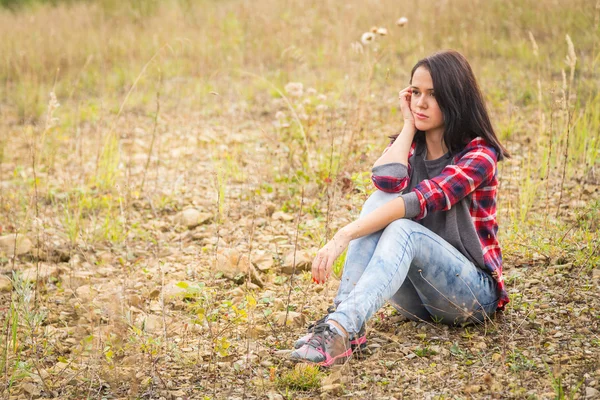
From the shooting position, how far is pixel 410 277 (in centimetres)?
275

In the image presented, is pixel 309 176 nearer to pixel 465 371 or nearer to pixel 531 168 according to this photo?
pixel 531 168

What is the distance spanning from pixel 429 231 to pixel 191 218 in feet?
7.31

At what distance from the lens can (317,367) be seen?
8.20 ft

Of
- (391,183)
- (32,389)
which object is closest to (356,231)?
(391,183)

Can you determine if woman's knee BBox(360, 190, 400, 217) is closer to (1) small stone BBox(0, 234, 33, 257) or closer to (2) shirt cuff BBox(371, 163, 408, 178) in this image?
(2) shirt cuff BBox(371, 163, 408, 178)

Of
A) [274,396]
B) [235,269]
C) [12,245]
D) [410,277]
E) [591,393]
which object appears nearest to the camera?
[591,393]

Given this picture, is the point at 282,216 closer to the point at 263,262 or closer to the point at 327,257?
the point at 263,262

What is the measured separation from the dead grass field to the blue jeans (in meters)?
0.13

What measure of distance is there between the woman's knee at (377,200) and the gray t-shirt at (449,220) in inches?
3.1

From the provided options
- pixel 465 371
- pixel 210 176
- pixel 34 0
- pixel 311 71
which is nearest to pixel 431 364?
pixel 465 371

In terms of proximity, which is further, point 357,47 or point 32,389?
point 357,47

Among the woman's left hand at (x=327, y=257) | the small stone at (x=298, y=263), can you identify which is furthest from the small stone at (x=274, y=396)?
the small stone at (x=298, y=263)

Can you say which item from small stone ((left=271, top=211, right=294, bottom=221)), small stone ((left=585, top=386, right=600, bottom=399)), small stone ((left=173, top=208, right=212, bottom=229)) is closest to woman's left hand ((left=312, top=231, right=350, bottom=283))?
small stone ((left=585, top=386, right=600, bottom=399))

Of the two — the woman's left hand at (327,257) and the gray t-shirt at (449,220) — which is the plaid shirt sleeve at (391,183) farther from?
the woman's left hand at (327,257)
